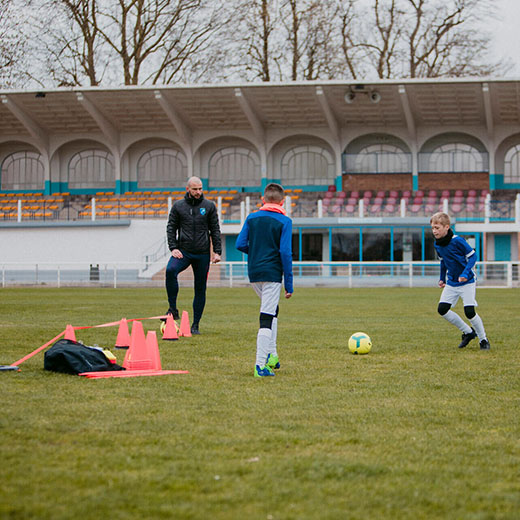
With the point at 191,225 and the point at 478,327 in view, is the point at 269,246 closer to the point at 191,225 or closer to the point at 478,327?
the point at 478,327

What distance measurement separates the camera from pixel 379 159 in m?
46.9

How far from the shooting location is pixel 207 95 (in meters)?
42.5

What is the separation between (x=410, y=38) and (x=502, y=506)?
152 feet

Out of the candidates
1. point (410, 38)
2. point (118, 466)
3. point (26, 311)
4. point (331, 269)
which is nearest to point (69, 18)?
point (410, 38)

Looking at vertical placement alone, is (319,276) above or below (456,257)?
below

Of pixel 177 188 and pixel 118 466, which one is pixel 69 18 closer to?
pixel 177 188

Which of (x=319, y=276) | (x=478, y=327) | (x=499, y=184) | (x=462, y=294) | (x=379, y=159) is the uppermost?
(x=379, y=159)

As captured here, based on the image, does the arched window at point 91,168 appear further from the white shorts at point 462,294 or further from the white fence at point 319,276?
the white shorts at point 462,294

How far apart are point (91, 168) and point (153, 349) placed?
43938 mm

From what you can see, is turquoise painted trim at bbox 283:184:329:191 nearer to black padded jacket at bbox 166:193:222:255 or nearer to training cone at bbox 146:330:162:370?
black padded jacket at bbox 166:193:222:255

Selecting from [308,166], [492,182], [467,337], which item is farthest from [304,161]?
[467,337]

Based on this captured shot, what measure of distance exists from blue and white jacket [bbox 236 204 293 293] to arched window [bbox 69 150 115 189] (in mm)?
43876

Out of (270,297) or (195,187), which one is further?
(195,187)

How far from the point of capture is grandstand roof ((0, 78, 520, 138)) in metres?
41.0
